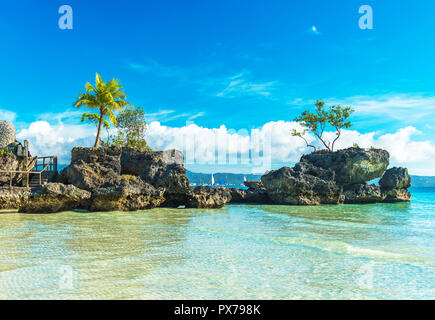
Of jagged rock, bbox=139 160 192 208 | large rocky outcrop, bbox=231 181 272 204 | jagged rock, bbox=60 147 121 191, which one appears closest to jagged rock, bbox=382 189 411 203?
large rocky outcrop, bbox=231 181 272 204

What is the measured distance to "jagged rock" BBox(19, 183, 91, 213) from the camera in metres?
15.3

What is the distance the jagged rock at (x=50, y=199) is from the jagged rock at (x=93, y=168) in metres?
1.74

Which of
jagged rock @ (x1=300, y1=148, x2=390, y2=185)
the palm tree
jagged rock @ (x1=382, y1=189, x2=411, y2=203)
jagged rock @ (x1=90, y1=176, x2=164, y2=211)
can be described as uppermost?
the palm tree

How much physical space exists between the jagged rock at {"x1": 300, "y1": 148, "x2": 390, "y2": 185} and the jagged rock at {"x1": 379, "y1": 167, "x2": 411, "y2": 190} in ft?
4.89

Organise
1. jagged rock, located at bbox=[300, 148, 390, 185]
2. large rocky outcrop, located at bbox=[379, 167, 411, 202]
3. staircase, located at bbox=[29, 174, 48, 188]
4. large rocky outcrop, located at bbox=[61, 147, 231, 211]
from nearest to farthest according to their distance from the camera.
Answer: large rocky outcrop, located at bbox=[61, 147, 231, 211] < staircase, located at bbox=[29, 174, 48, 188] < jagged rock, located at bbox=[300, 148, 390, 185] < large rocky outcrop, located at bbox=[379, 167, 411, 202]

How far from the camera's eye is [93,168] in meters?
19.0

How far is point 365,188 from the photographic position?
2992 cm

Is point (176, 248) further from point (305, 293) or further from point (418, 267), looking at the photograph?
point (418, 267)

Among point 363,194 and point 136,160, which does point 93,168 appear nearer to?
point 136,160

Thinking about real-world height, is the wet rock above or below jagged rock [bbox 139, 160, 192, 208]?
below

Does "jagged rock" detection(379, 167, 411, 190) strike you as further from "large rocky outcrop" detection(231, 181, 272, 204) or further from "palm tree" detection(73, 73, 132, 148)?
"palm tree" detection(73, 73, 132, 148)

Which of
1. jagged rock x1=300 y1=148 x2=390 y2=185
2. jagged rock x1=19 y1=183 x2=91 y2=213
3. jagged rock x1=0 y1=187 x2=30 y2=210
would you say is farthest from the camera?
jagged rock x1=300 y1=148 x2=390 y2=185

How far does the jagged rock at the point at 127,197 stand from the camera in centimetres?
1683
